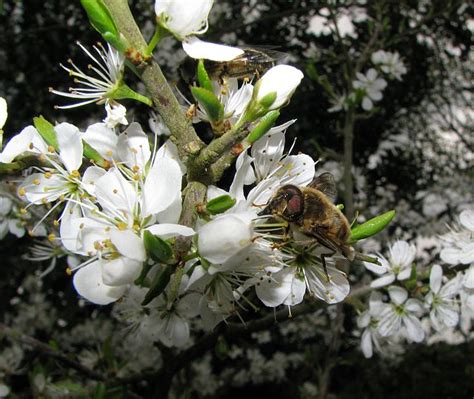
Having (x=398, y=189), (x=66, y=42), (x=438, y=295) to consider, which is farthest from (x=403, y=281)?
(x=398, y=189)

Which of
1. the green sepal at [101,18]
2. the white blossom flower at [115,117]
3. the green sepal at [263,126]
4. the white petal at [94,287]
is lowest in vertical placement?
the white petal at [94,287]

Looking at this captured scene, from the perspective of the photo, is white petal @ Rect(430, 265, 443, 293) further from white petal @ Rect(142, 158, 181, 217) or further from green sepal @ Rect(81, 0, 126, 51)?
green sepal @ Rect(81, 0, 126, 51)

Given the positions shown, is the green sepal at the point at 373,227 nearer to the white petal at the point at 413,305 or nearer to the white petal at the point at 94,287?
the white petal at the point at 94,287

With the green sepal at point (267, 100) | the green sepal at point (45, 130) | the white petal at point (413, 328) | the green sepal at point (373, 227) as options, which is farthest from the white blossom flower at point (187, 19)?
the white petal at point (413, 328)

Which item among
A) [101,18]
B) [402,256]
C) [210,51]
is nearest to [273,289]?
[210,51]

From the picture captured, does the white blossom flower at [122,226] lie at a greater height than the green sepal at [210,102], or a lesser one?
lesser

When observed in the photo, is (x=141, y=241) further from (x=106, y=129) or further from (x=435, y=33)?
(x=435, y=33)
